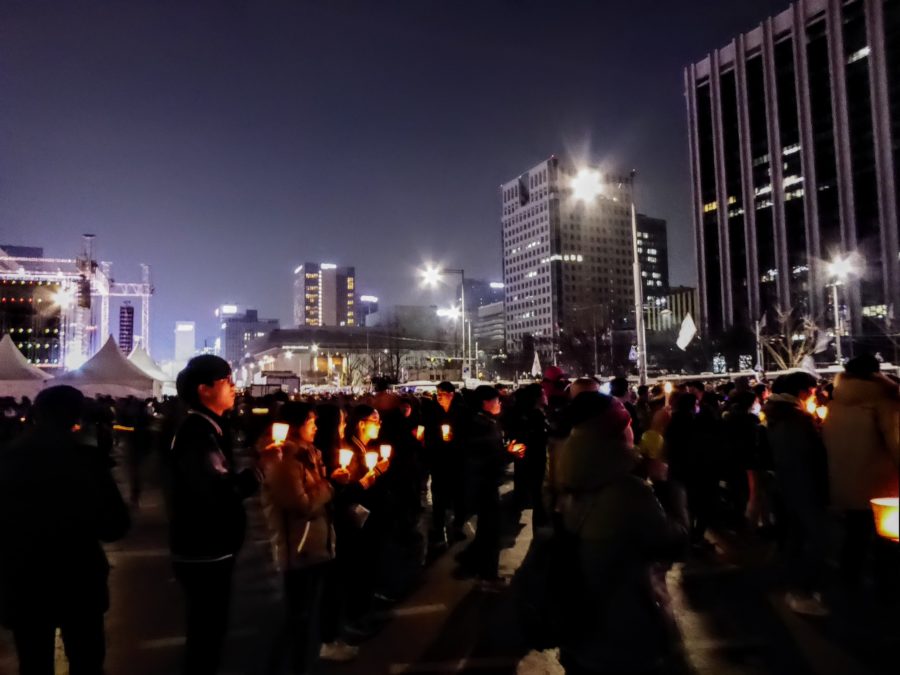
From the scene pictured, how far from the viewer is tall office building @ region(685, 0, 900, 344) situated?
253 feet

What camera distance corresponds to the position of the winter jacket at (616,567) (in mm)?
2719

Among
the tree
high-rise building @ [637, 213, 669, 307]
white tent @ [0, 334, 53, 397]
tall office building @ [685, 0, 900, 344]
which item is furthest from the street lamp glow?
high-rise building @ [637, 213, 669, 307]

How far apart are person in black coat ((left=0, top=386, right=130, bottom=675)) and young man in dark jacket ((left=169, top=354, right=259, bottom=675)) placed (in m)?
0.32

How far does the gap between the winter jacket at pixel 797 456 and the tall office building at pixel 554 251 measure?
135 metres

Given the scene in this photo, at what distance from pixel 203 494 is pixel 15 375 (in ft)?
94.0

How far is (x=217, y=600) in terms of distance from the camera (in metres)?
3.73

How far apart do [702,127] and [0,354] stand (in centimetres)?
9771

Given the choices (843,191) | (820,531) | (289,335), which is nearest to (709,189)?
(843,191)

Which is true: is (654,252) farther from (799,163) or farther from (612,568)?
(612,568)

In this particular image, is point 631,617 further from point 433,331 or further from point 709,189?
point 709,189

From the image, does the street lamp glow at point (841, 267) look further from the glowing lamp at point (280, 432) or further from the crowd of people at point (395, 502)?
the glowing lamp at point (280, 432)

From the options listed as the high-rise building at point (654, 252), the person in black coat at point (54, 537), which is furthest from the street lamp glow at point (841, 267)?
the high-rise building at point (654, 252)

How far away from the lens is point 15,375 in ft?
90.7

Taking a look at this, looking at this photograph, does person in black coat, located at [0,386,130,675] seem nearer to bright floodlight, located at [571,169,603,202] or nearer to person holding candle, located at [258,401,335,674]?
person holding candle, located at [258,401,335,674]
